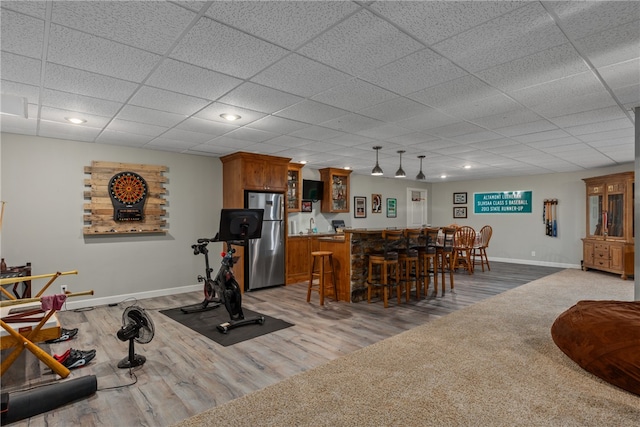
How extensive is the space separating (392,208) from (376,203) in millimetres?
808

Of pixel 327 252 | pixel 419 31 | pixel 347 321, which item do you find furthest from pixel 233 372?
pixel 419 31

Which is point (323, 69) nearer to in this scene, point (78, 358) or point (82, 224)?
point (78, 358)

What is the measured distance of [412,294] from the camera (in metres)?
5.60

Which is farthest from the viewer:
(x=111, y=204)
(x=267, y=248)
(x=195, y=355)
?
(x=267, y=248)

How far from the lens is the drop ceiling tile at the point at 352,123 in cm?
391

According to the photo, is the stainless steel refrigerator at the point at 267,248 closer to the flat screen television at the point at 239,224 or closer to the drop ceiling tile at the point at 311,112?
the flat screen television at the point at 239,224

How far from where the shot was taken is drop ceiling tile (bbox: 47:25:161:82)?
212 centimetres

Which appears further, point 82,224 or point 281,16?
point 82,224

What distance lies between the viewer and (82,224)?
498 cm

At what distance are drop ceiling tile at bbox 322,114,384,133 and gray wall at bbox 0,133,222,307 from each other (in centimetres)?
297

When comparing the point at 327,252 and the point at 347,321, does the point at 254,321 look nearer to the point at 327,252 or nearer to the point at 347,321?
the point at 347,321

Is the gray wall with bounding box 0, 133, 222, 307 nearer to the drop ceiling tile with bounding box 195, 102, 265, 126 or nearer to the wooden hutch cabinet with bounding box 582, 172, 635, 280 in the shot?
the drop ceiling tile with bounding box 195, 102, 265, 126

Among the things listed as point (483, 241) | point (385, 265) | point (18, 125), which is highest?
point (18, 125)

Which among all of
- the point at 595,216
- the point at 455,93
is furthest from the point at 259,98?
the point at 595,216
